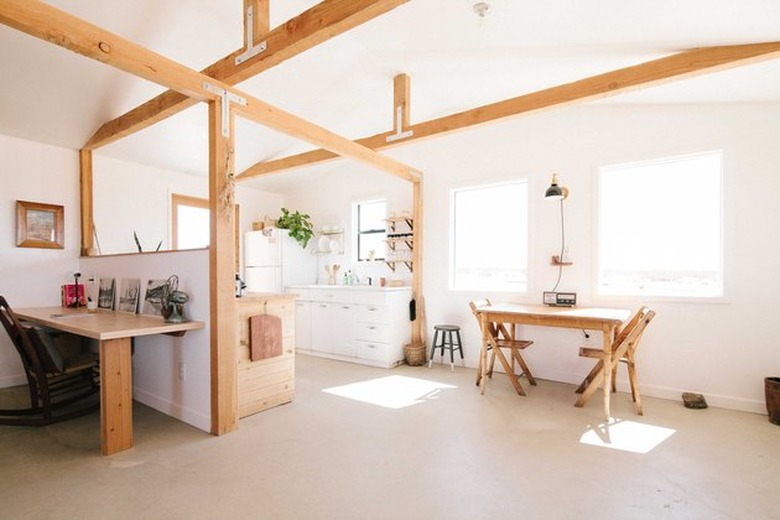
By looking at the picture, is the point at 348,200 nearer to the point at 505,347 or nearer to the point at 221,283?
the point at 505,347

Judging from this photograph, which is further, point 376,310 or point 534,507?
point 376,310

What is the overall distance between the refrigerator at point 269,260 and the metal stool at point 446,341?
7.83ft

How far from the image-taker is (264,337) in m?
3.06

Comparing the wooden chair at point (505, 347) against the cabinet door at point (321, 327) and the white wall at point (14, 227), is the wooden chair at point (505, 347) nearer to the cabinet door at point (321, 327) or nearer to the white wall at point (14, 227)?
the cabinet door at point (321, 327)

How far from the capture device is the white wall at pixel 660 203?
10.2ft

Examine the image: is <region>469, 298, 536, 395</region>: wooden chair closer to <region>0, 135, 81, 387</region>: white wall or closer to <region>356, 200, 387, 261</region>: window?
<region>356, 200, 387, 261</region>: window

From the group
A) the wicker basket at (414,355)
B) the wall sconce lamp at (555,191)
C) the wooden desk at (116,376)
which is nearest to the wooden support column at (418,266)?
the wicker basket at (414,355)

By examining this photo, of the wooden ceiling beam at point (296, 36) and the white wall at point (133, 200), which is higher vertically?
the wooden ceiling beam at point (296, 36)

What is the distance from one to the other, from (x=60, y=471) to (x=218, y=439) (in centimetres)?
81

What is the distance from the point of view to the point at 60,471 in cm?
214

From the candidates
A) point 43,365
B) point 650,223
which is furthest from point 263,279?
point 650,223

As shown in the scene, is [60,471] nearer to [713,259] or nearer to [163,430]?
[163,430]

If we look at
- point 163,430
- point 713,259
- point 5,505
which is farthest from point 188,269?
point 713,259

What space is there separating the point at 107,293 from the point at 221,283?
186 cm
